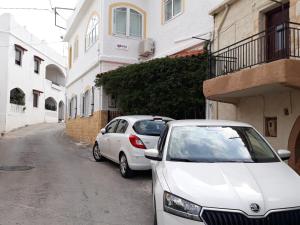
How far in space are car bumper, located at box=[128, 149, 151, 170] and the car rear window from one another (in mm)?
563

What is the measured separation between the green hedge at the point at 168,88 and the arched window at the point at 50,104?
1000 inches

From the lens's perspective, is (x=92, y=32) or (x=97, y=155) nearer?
(x=97, y=155)

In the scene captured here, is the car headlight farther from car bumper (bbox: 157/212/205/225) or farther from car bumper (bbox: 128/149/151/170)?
car bumper (bbox: 128/149/151/170)

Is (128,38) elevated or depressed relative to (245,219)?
elevated

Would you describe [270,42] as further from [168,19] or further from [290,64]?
[168,19]

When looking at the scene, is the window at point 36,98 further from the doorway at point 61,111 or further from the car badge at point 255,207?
the car badge at point 255,207

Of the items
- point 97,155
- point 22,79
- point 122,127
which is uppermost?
Result: point 22,79

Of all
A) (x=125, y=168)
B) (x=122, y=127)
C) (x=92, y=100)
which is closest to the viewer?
(x=125, y=168)

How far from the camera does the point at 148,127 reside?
31.8 ft

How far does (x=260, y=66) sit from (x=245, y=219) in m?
4.93

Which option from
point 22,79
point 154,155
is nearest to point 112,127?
point 154,155

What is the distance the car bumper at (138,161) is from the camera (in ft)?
30.0

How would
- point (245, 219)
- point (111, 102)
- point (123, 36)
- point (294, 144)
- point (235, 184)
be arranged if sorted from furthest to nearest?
point (123, 36), point (111, 102), point (294, 144), point (235, 184), point (245, 219)

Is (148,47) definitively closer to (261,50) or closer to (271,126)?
(261,50)
